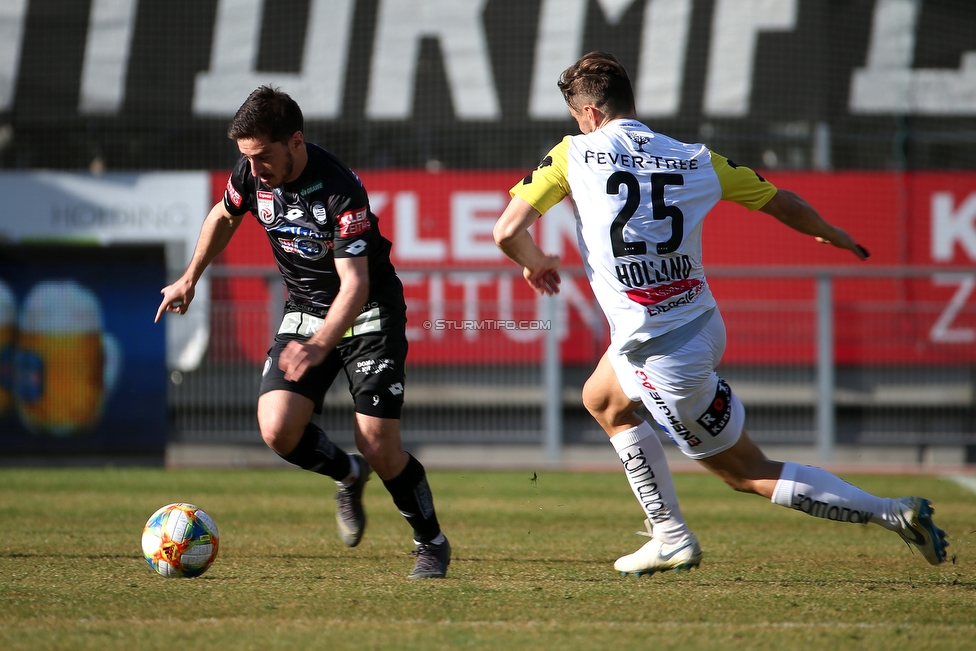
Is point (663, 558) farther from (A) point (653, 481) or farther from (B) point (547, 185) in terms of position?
(B) point (547, 185)

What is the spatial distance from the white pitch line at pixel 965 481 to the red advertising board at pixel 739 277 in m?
1.58

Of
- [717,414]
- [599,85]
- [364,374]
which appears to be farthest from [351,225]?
[717,414]

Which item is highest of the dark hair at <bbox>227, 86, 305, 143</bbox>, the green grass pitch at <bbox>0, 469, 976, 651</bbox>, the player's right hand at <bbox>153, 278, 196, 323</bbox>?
the dark hair at <bbox>227, 86, 305, 143</bbox>

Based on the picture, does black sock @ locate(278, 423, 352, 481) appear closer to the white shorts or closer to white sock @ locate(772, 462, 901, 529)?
the white shorts

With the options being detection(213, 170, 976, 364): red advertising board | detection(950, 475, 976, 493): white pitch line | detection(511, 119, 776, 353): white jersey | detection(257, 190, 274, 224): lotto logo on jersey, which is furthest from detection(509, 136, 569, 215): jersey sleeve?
detection(213, 170, 976, 364): red advertising board

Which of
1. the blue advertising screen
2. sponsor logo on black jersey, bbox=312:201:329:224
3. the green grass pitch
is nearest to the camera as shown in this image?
the green grass pitch

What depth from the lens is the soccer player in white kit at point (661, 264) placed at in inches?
175

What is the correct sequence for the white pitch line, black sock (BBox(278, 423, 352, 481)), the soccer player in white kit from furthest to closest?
the white pitch line < black sock (BBox(278, 423, 352, 481)) < the soccer player in white kit

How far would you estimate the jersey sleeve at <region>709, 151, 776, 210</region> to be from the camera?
4625 mm

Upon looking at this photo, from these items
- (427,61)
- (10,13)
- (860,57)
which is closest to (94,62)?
(10,13)

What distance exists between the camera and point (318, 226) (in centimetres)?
480

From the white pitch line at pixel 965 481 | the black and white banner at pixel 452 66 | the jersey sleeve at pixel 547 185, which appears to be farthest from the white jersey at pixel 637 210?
the black and white banner at pixel 452 66

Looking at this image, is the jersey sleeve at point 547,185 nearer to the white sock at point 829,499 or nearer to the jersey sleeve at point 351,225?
the jersey sleeve at point 351,225

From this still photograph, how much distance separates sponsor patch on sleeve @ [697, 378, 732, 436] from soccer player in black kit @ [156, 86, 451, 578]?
1336mm
